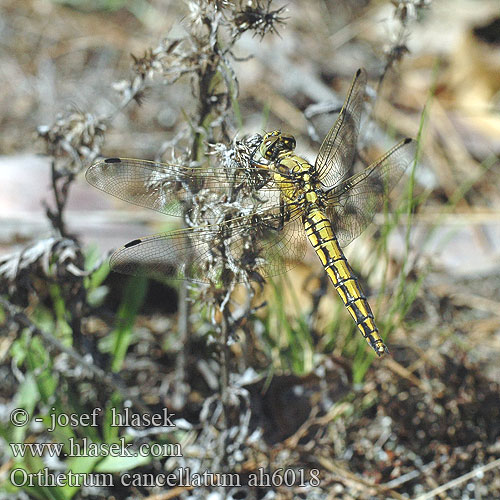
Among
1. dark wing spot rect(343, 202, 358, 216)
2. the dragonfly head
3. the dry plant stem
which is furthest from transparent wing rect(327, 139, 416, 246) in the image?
the dry plant stem

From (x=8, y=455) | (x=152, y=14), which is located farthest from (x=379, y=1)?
(x=8, y=455)

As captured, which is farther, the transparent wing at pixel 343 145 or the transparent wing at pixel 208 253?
the transparent wing at pixel 343 145

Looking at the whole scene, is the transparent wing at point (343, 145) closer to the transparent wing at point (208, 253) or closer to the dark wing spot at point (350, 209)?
the dark wing spot at point (350, 209)

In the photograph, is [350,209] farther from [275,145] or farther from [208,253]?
[208,253]

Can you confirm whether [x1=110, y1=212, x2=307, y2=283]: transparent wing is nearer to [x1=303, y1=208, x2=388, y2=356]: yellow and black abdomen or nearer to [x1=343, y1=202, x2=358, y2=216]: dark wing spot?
[x1=303, y1=208, x2=388, y2=356]: yellow and black abdomen

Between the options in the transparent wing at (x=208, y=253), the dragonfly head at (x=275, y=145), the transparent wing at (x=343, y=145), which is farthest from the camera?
the transparent wing at (x=343, y=145)

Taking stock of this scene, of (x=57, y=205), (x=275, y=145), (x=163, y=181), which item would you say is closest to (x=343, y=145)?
(x=275, y=145)

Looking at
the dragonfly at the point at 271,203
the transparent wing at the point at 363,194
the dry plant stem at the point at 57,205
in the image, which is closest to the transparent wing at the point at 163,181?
the dragonfly at the point at 271,203
